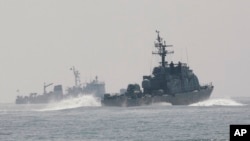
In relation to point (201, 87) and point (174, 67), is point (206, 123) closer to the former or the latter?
point (174, 67)

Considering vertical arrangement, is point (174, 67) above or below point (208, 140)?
above

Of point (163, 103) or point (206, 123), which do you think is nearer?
point (206, 123)

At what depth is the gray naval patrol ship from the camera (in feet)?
444

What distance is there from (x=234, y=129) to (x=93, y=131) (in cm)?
4185

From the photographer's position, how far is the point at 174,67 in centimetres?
14062

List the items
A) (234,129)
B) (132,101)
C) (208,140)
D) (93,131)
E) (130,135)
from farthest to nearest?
(132,101) → (93,131) → (130,135) → (208,140) → (234,129)

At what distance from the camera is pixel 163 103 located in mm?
135625

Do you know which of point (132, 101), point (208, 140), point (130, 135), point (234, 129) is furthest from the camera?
point (132, 101)

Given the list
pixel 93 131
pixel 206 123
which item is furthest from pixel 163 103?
pixel 93 131

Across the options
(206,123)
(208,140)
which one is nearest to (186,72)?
(206,123)

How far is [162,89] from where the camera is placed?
140000 millimetres

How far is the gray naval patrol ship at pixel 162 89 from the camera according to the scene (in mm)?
135375

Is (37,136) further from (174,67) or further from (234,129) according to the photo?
(174,67)

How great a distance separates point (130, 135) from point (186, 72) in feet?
287
